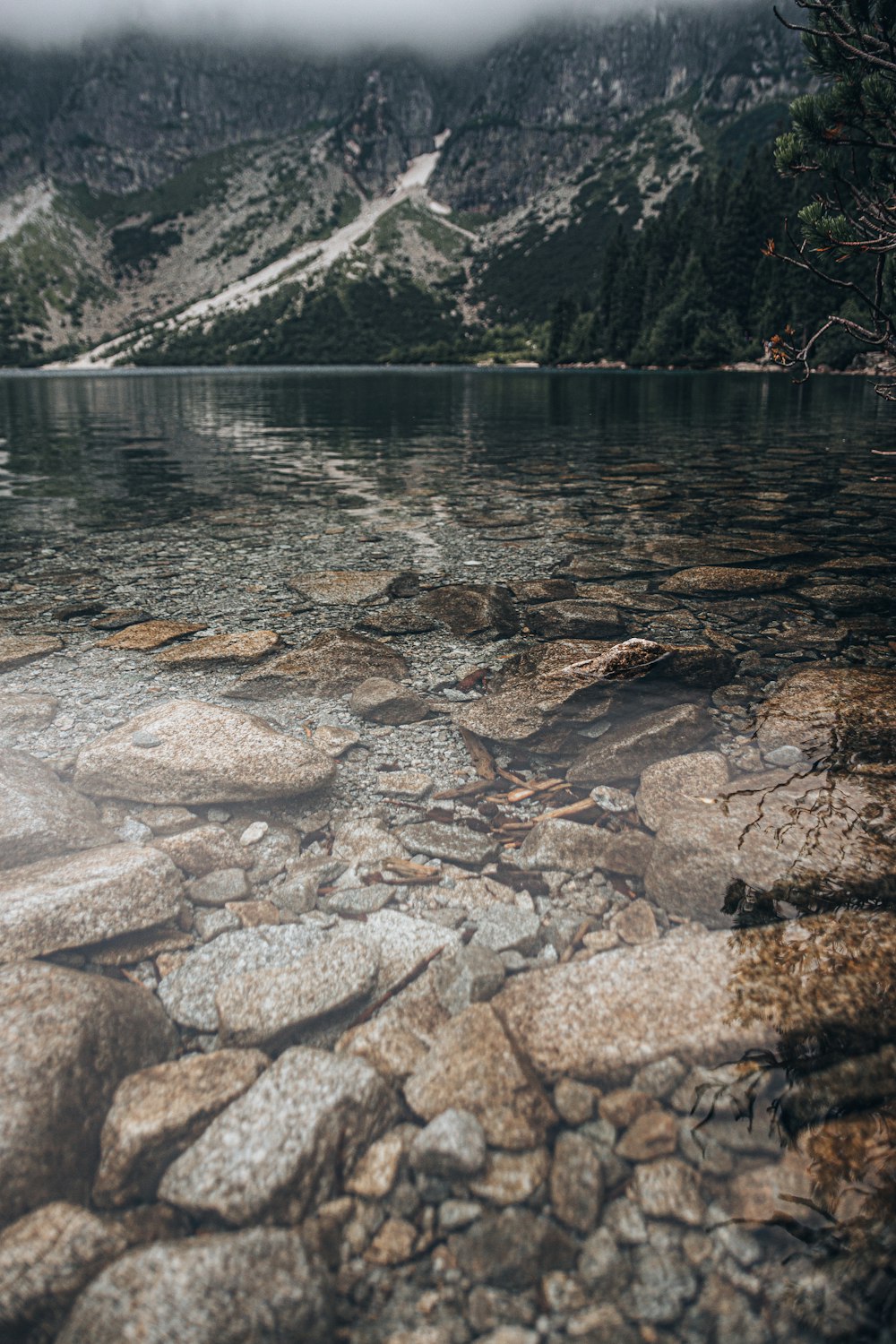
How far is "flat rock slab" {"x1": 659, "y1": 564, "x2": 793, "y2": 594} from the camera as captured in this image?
29.6 ft

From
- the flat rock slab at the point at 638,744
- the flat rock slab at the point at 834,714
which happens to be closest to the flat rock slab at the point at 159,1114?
the flat rock slab at the point at 638,744

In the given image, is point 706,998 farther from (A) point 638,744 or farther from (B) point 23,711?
(B) point 23,711

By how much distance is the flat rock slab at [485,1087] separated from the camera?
2615mm

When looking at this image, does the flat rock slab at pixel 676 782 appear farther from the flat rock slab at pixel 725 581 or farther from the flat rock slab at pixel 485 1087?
the flat rock slab at pixel 725 581

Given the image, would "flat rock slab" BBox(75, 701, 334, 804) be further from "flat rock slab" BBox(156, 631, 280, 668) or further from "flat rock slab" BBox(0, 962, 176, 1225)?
"flat rock slab" BBox(156, 631, 280, 668)

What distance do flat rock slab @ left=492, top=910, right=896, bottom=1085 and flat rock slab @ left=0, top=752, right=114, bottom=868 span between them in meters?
2.84

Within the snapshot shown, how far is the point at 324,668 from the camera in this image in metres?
6.80

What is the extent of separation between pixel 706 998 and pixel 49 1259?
2626mm

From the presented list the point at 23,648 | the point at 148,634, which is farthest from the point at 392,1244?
the point at 23,648

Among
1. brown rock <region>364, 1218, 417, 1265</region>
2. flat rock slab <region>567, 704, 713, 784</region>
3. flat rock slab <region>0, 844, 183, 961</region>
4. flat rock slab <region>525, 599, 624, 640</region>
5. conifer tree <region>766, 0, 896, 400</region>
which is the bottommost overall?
brown rock <region>364, 1218, 417, 1265</region>

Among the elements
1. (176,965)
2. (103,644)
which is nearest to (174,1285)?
(176,965)

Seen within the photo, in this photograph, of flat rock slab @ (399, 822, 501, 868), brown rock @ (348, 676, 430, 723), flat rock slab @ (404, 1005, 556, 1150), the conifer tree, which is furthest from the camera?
brown rock @ (348, 676, 430, 723)

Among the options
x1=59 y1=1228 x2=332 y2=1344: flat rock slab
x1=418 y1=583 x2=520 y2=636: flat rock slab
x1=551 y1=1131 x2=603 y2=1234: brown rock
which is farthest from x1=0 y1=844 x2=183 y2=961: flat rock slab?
x1=418 y1=583 x2=520 y2=636: flat rock slab

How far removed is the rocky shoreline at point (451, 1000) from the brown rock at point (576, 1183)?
11 mm
